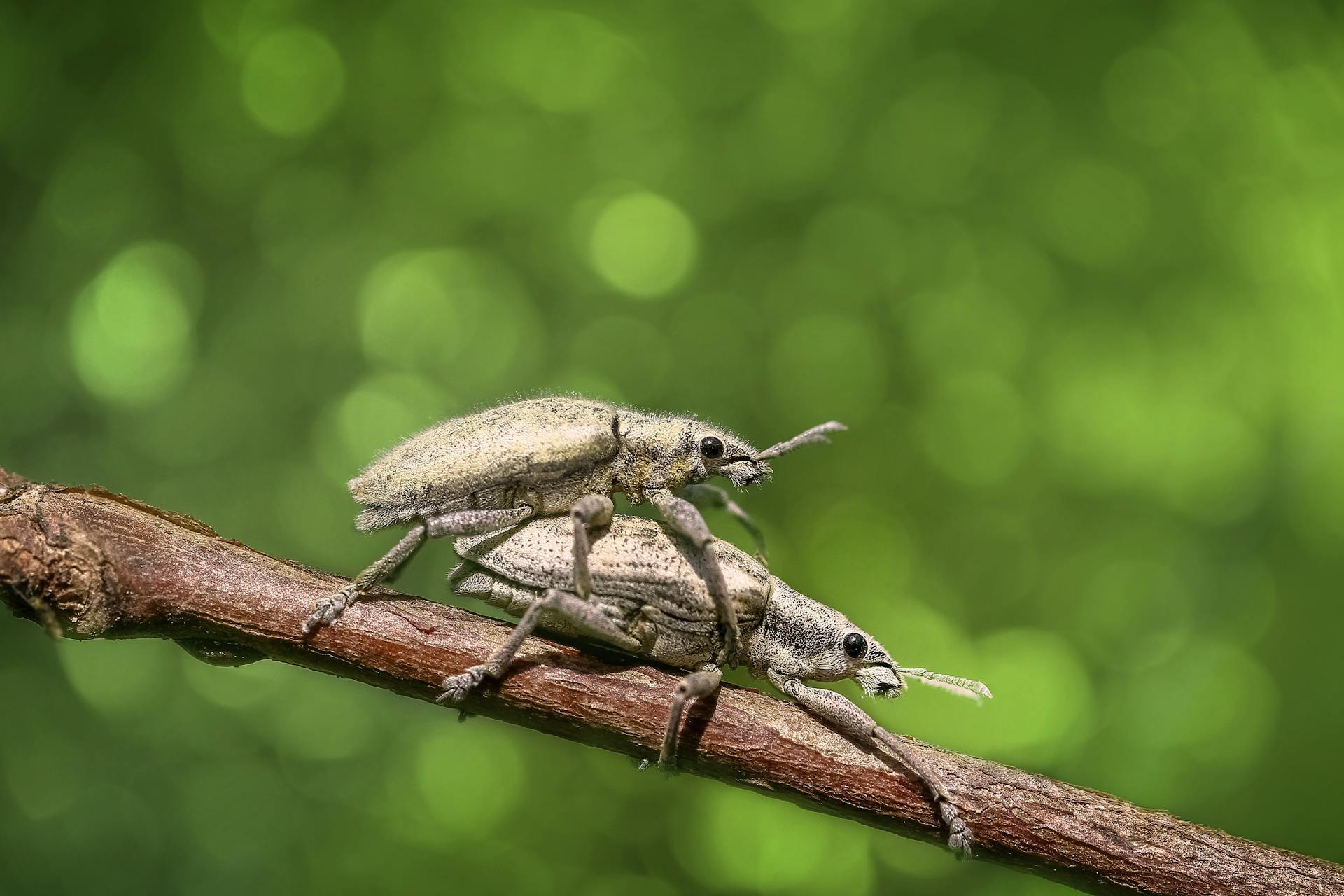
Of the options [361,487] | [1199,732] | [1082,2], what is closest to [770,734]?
[361,487]

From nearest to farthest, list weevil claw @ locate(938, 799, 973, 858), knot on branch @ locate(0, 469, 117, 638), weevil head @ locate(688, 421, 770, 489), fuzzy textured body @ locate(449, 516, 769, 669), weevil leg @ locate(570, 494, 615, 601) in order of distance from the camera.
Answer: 1. knot on branch @ locate(0, 469, 117, 638)
2. weevil claw @ locate(938, 799, 973, 858)
3. weevil leg @ locate(570, 494, 615, 601)
4. fuzzy textured body @ locate(449, 516, 769, 669)
5. weevil head @ locate(688, 421, 770, 489)

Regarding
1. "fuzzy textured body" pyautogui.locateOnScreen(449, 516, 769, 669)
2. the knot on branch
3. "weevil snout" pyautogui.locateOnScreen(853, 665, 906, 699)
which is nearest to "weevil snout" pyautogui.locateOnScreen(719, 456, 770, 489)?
"fuzzy textured body" pyautogui.locateOnScreen(449, 516, 769, 669)

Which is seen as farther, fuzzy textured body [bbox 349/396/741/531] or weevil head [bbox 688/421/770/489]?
weevil head [bbox 688/421/770/489]

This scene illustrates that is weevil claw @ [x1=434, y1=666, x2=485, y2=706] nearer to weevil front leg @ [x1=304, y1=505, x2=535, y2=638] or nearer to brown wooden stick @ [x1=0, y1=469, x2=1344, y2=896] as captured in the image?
brown wooden stick @ [x1=0, y1=469, x2=1344, y2=896]

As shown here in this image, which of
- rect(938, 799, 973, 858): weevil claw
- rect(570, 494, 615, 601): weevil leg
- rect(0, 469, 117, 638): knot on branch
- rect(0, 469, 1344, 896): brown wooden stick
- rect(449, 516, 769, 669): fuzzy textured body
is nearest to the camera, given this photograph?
rect(0, 469, 117, 638): knot on branch

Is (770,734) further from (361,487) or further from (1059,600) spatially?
(1059,600)

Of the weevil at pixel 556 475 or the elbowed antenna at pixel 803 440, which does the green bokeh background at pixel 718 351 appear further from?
the weevil at pixel 556 475

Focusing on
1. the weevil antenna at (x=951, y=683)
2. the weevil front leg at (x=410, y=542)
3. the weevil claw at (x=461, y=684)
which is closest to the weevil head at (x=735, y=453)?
the weevil front leg at (x=410, y=542)
